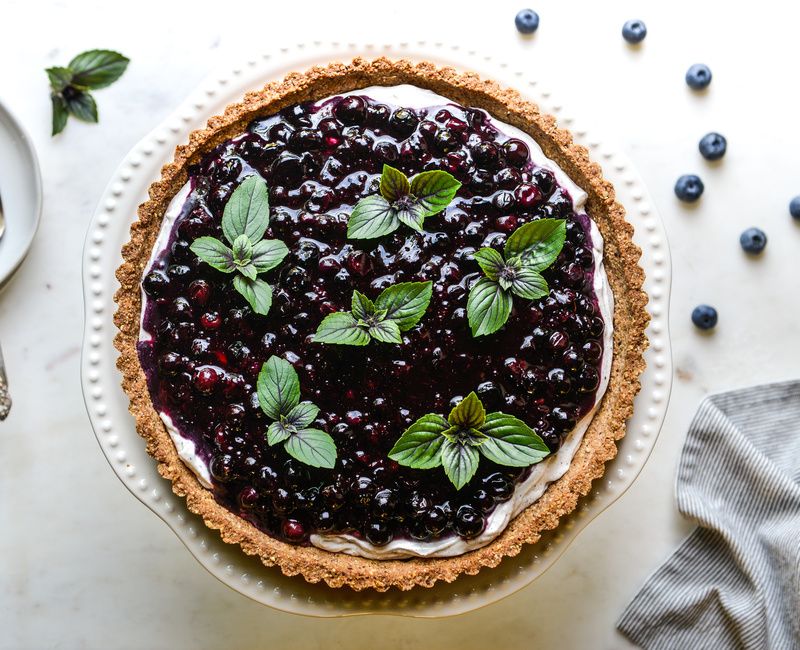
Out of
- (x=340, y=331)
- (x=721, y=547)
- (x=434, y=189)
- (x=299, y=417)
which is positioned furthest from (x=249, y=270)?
(x=721, y=547)

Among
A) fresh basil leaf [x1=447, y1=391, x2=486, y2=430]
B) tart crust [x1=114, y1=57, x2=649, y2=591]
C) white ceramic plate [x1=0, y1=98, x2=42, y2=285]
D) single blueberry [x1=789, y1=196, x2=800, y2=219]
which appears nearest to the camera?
fresh basil leaf [x1=447, y1=391, x2=486, y2=430]

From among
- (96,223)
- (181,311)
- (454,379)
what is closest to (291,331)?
(181,311)

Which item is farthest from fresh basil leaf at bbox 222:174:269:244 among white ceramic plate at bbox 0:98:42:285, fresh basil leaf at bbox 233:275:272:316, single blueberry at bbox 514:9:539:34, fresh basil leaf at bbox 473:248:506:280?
single blueberry at bbox 514:9:539:34

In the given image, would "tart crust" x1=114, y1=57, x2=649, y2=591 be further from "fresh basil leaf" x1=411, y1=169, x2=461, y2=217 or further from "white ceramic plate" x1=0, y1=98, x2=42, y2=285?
"white ceramic plate" x1=0, y1=98, x2=42, y2=285

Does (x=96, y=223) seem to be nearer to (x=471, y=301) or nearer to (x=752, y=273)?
(x=471, y=301)

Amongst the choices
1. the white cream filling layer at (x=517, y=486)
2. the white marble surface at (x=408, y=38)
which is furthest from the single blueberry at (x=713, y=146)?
the white cream filling layer at (x=517, y=486)

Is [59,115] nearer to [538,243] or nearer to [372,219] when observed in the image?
[372,219]
